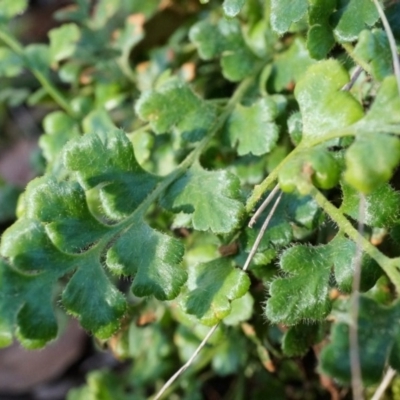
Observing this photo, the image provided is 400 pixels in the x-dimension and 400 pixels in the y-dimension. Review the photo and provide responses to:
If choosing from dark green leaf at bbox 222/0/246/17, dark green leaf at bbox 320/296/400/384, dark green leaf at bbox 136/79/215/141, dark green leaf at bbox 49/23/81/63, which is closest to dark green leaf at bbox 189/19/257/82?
dark green leaf at bbox 136/79/215/141

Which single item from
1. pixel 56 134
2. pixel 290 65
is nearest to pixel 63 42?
pixel 56 134

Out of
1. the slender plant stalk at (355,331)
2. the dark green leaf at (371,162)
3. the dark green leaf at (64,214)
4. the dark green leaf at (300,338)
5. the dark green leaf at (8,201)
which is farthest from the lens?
the dark green leaf at (8,201)

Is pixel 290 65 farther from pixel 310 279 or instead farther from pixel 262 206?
pixel 310 279

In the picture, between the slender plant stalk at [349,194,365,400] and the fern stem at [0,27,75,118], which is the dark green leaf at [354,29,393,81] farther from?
the fern stem at [0,27,75,118]

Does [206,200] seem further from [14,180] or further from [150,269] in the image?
[14,180]

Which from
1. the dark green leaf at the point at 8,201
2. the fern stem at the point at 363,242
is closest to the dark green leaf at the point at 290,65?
the fern stem at the point at 363,242

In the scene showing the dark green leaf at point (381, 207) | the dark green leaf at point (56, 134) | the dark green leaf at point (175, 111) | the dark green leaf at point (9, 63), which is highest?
the dark green leaf at point (381, 207)

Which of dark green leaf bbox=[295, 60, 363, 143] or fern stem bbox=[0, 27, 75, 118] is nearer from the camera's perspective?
dark green leaf bbox=[295, 60, 363, 143]

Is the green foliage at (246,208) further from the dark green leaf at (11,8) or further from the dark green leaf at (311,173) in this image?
the dark green leaf at (11,8)
